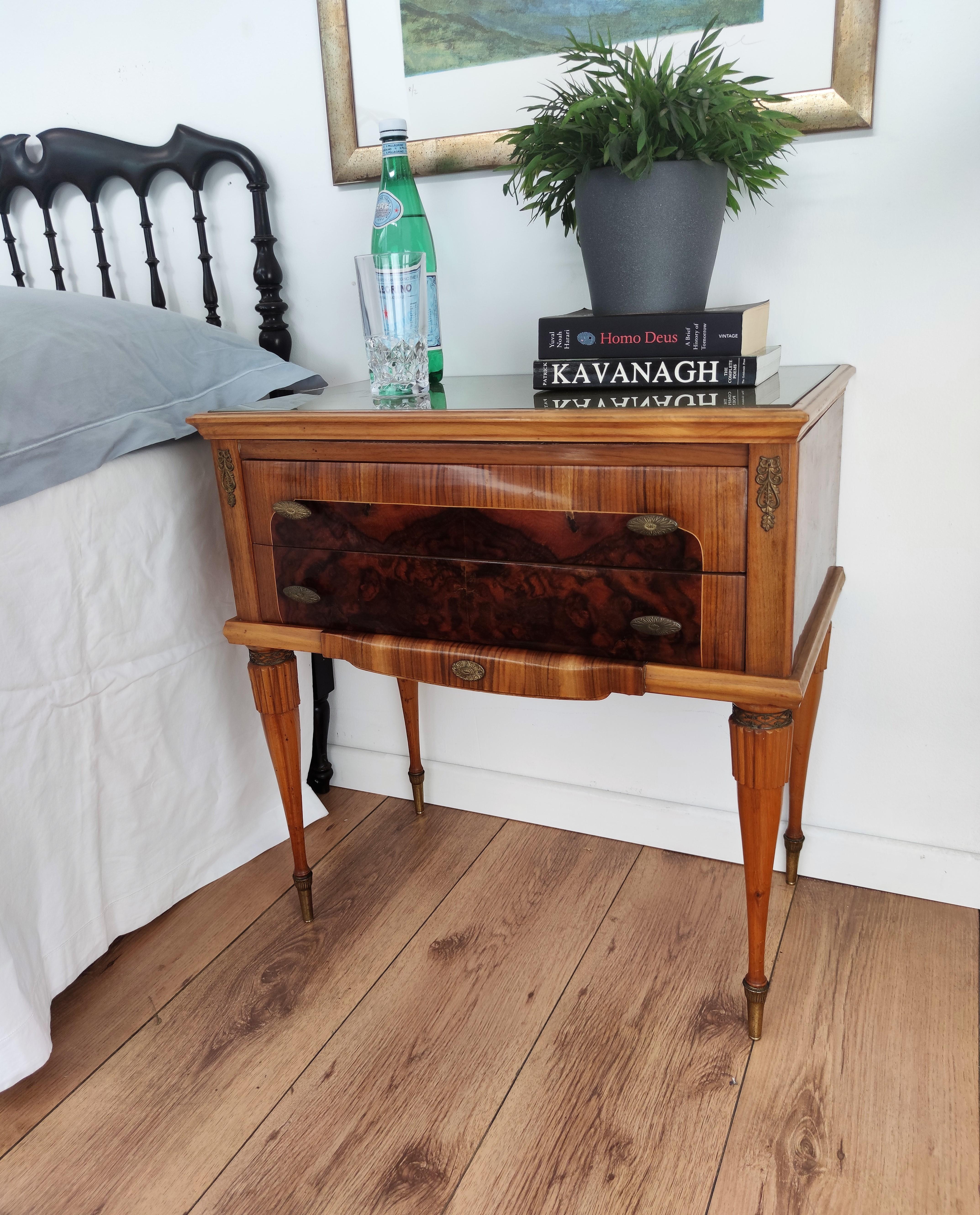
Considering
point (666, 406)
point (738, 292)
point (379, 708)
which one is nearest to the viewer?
point (666, 406)

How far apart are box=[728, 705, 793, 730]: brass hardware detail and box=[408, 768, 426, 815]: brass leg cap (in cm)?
72

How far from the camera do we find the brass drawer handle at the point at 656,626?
0.85 metres

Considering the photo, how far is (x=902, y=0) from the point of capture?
3.18ft

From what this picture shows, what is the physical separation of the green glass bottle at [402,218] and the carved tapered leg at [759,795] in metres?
0.59

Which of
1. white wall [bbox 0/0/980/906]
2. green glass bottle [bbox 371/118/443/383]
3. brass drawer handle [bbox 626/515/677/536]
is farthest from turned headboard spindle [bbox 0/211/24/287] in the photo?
brass drawer handle [bbox 626/515/677/536]

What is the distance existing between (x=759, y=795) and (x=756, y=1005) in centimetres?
26

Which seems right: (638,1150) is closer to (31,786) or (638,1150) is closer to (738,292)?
(31,786)

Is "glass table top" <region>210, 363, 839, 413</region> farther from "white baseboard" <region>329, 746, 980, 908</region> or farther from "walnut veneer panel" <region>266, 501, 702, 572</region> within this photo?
"white baseboard" <region>329, 746, 980, 908</region>

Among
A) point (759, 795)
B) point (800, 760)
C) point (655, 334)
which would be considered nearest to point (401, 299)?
point (655, 334)

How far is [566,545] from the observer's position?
870 millimetres

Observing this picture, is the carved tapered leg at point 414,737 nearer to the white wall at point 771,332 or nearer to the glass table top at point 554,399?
the white wall at point 771,332

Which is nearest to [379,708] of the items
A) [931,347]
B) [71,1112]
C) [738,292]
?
[71,1112]

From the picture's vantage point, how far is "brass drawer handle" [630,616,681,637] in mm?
849

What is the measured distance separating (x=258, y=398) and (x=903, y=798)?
101 cm
